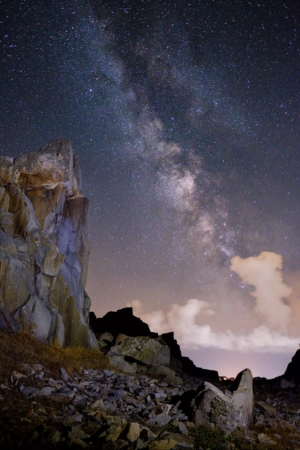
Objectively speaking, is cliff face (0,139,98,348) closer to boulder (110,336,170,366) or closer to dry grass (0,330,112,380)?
dry grass (0,330,112,380)

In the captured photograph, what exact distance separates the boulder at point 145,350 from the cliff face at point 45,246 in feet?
12.7

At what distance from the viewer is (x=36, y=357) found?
50.1 ft

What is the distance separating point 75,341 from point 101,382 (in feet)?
28.7

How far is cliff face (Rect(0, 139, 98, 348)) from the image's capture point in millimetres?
19484

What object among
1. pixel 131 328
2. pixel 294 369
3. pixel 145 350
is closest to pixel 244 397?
pixel 145 350

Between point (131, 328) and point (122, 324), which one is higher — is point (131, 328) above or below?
below

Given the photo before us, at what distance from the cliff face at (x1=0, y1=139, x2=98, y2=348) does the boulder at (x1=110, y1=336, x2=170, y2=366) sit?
387 centimetres

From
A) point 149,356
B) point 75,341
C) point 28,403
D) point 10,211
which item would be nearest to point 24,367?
point 28,403

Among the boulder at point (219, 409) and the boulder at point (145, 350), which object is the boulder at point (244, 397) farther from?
the boulder at point (145, 350)

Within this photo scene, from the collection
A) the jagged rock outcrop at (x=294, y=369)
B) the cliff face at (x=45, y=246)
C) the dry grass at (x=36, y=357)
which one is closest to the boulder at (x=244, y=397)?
the dry grass at (x=36, y=357)

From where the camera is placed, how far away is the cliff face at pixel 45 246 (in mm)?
19484

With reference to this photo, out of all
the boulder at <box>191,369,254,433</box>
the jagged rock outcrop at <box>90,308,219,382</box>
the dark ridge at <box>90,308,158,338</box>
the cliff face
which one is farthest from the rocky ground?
the dark ridge at <box>90,308,158,338</box>

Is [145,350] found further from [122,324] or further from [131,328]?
[122,324]

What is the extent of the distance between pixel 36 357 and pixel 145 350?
14.5 meters
